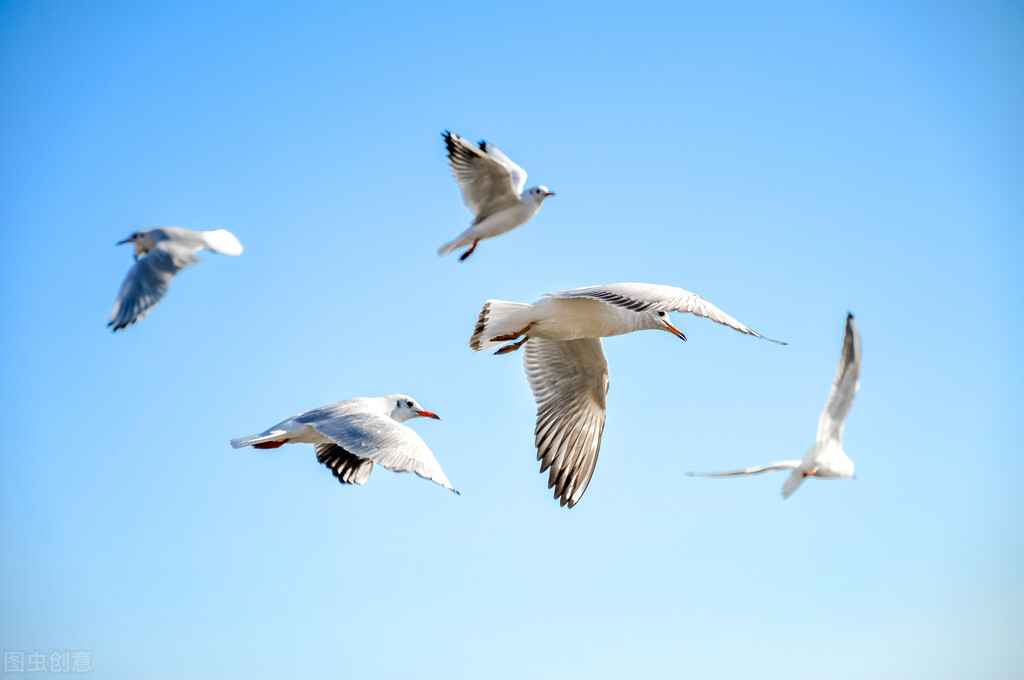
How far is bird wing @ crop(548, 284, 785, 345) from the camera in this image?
4234mm

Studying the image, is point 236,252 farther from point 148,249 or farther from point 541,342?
point 541,342

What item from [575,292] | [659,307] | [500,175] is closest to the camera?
[659,307]

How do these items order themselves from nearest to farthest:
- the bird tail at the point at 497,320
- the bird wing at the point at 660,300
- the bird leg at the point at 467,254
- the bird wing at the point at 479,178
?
the bird wing at the point at 660,300 → the bird tail at the point at 497,320 → the bird wing at the point at 479,178 → the bird leg at the point at 467,254

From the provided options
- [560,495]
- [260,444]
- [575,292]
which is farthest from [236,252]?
[560,495]

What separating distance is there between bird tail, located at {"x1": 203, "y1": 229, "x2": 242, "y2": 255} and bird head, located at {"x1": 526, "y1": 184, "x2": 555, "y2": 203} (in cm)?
229

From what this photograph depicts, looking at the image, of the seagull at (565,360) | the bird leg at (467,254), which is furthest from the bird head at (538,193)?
the seagull at (565,360)

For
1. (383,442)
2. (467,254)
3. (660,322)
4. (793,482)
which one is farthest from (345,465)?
(793,482)

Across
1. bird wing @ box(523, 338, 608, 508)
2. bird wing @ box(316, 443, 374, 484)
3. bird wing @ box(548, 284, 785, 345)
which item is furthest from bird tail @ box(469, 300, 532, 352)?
bird wing @ box(316, 443, 374, 484)

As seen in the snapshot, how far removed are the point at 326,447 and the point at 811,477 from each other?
2886 millimetres

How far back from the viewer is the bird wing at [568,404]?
5898mm

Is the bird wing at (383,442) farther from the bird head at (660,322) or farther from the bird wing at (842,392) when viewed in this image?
the bird wing at (842,392)

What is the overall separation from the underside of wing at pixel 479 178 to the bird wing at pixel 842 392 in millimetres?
2372

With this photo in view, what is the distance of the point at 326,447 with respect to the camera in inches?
249

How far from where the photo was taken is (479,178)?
6.80m
